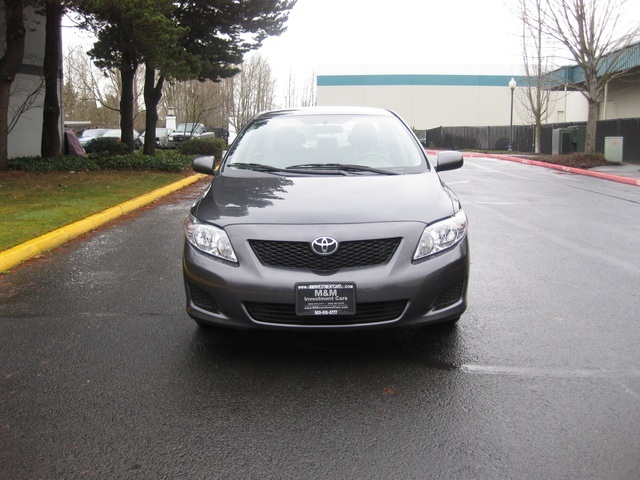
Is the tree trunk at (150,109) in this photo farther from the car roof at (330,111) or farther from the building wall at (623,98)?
the building wall at (623,98)

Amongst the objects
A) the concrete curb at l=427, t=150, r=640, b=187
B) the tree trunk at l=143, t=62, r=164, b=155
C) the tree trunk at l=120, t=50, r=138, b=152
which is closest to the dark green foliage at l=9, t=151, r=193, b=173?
the tree trunk at l=120, t=50, r=138, b=152

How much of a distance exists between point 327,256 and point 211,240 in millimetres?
766

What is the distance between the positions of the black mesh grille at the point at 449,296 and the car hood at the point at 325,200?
1.46 feet

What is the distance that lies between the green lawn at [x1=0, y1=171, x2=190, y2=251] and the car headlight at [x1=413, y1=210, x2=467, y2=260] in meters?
5.10

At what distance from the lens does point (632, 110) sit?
30.2 metres

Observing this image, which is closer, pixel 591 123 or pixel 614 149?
pixel 614 149

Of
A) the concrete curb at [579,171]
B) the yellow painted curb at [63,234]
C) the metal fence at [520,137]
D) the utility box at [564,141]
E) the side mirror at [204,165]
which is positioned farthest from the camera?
the utility box at [564,141]

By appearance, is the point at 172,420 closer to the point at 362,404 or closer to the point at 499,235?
the point at 362,404

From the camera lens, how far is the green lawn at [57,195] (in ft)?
27.9

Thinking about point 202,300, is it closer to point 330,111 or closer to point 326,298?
point 326,298

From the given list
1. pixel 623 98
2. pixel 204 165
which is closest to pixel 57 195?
pixel 204 165

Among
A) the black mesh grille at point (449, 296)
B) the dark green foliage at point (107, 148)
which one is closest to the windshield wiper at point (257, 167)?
the black mesh grille at point (449, 296)

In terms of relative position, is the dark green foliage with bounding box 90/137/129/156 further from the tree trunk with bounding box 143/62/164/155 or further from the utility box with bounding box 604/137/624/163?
the utility box with bounding box 604/137/624/163

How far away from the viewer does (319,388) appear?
3605 millimetres
